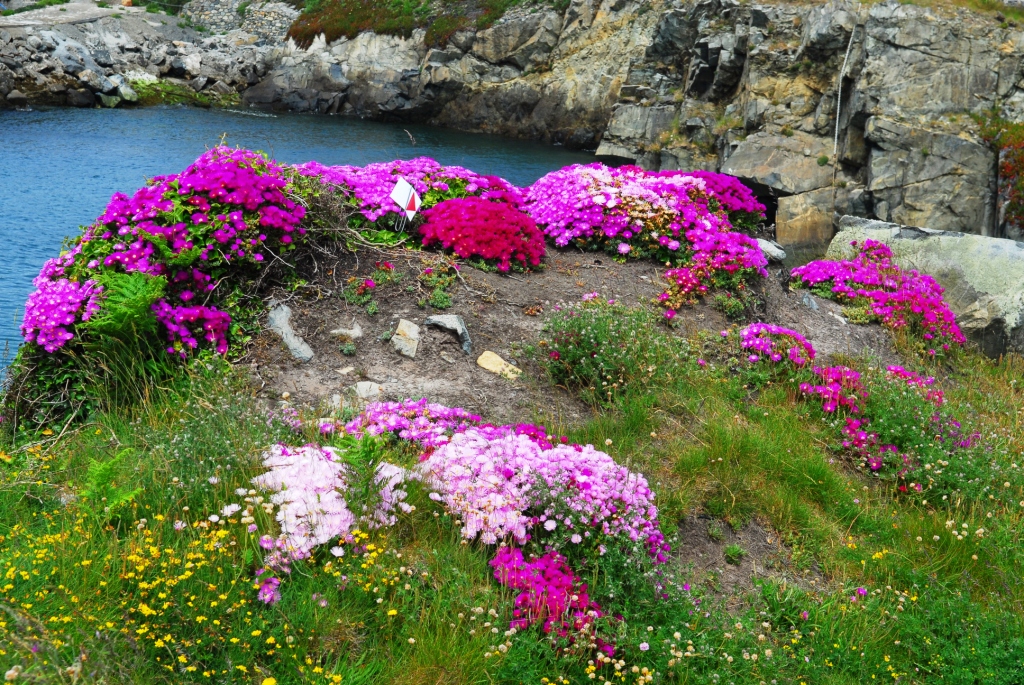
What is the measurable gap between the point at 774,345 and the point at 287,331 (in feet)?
16.3

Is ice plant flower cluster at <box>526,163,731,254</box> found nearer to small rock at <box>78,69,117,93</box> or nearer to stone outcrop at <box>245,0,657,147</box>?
stone outcrop at <box>245,0,657,147</box>

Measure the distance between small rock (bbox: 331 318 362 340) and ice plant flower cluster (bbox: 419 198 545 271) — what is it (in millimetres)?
2084

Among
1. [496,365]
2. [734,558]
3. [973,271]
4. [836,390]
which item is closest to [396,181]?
[496,365]

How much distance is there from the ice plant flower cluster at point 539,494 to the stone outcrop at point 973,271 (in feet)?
26.9

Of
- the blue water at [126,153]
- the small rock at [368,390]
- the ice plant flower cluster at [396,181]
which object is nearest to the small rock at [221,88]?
the blue water at [126,153]

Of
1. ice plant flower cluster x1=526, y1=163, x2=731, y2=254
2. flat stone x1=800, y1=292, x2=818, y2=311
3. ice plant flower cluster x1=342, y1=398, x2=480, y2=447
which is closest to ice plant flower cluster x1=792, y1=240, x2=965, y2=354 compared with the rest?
flat stone x1=800, y1=292, x2=818, y2=311

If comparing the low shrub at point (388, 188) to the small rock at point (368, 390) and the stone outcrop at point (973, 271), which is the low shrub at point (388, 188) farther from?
the stone outcrop at point (973, 271)

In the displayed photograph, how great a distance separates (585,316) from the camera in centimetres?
761

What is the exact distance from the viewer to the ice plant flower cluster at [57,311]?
652 cm

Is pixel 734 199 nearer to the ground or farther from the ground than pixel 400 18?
nearer to the ground

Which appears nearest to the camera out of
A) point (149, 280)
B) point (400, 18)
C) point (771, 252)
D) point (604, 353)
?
point (149, 280)

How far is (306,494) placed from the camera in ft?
13.9

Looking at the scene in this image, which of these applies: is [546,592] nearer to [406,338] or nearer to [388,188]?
[406,338]

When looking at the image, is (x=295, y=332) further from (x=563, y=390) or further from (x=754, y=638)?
(x=754, y=638)
